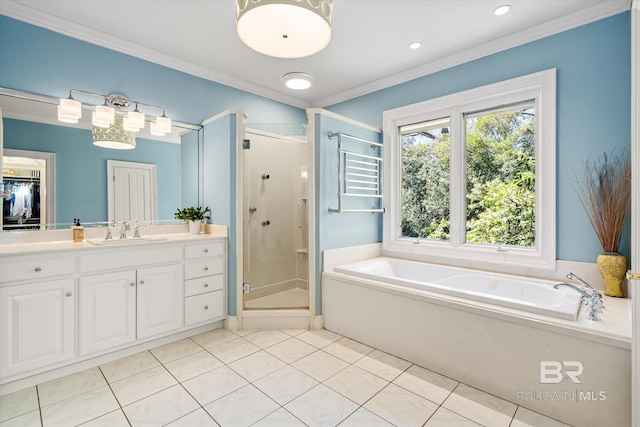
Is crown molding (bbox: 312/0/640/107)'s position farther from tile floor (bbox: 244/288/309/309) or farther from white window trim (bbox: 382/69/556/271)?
tile floor (bbox: 244/288/309/309)

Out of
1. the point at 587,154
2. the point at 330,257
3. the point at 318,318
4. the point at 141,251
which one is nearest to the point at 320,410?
the point at 318,318

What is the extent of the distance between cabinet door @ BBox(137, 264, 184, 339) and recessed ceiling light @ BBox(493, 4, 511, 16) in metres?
3.15

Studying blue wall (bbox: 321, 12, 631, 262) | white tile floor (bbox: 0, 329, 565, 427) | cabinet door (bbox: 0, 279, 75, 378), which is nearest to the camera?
white tile floor (bbox: 0, 329, 565, 427)

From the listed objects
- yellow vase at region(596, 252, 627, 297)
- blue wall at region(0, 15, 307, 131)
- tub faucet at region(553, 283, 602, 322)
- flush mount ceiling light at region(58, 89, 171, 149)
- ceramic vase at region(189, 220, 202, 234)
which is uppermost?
blue wall at region(0, 15, 307, 131)

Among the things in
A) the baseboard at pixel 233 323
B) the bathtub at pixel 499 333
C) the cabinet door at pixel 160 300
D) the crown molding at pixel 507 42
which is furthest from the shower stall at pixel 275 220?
the crown molding at pixel 507 42

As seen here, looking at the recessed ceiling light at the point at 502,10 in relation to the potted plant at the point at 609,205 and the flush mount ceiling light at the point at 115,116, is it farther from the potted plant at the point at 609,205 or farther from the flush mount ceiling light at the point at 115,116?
the flush mount ceiling light at the point at 115,116

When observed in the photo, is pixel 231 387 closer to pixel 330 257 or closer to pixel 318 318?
pixel 318 318

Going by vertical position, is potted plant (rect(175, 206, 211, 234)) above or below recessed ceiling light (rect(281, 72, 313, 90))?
below

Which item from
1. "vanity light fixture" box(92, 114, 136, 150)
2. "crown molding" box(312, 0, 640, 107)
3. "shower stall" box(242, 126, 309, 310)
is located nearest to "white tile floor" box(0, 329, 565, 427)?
"shower stall" box(242, 126, 309, 310)

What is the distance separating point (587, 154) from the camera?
2.26 metres

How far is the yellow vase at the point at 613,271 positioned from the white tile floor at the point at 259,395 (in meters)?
1.07

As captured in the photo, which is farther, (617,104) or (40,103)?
(40,103)

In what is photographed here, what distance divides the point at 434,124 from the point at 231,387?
9.74ft

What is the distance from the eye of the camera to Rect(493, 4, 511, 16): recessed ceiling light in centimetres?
221
